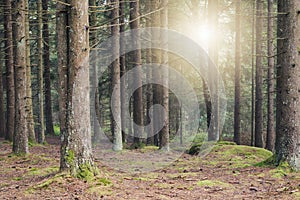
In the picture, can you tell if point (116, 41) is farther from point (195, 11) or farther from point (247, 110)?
point (247, 110)

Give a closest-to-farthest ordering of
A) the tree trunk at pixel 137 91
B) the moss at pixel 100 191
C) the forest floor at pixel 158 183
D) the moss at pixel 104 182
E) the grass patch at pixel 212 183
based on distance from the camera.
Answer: the moss at pixel 100 191 → the forest floor at pixel 158 183 → the moss at pixel 104 182 → the grass patch at pixel 212 183 → the tree trunk at pixel 137 91

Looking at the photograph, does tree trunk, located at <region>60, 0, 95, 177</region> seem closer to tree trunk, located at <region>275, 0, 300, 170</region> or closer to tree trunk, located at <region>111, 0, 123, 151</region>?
tree trunk, located at <region>275, 0, 300, 170</region>

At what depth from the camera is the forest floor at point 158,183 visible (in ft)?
21.0

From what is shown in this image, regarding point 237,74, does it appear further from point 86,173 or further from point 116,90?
point 86,173

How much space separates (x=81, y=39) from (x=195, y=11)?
Answer: 16765 millimetres

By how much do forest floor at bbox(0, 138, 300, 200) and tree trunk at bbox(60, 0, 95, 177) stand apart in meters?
0.35

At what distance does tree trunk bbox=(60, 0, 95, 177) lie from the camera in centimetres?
687

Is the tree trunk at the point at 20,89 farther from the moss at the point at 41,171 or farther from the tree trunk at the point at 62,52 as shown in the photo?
the moss at the point at 41,171

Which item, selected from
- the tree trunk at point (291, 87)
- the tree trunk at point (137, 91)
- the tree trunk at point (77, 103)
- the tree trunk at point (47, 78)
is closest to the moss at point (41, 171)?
the tree trunk at point (77, 103)

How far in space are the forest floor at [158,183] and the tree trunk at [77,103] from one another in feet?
1.15

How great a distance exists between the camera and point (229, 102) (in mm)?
37375

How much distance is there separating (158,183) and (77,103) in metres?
2.87

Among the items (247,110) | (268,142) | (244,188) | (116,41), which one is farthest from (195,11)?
(247,110)

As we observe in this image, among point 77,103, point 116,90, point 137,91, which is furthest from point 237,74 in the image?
point 77,103
